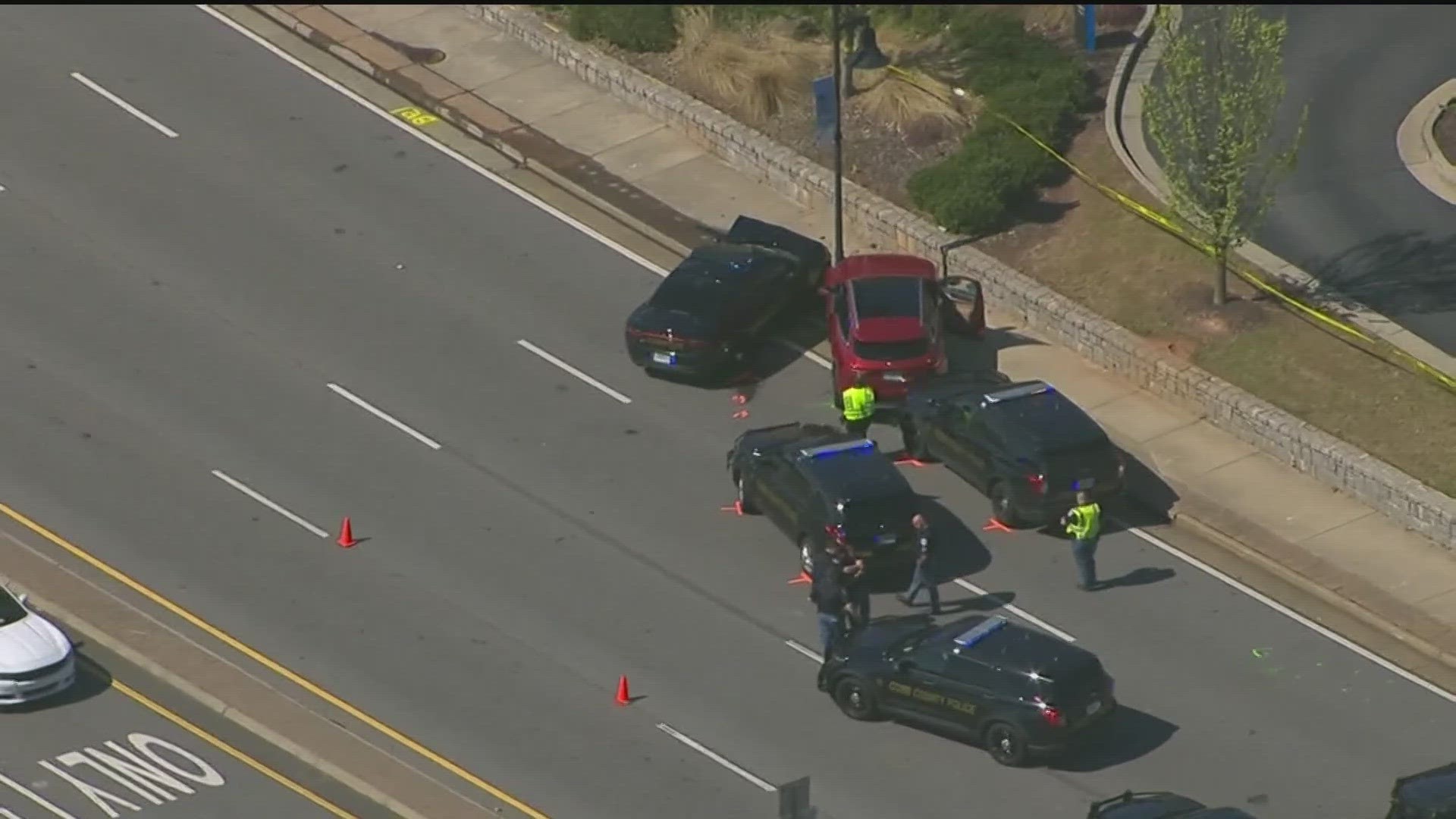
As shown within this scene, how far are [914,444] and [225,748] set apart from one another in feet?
38.3

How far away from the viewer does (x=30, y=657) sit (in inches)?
1580

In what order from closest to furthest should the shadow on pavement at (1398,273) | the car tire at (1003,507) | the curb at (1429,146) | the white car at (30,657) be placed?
the white car at (30,657)
the car tire at (1003,507)
the shadow on pavement at (1398,273)
the curb at (1429,146)

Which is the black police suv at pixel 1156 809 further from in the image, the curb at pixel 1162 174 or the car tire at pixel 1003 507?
the curb at pixel 1162 174

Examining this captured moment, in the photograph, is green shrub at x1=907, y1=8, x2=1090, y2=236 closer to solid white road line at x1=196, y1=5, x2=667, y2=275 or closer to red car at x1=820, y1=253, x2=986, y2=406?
red car at x1=820, y1=253, x2=986, y2=406

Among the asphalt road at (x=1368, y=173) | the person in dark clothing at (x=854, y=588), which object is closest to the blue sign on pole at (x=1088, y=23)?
the asphalt road at (x=1368, y=173)

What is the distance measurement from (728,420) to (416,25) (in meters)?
13.8

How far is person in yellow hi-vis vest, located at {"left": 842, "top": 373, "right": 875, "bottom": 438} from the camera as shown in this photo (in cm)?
4653

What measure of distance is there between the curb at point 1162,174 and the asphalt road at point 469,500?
576 cm

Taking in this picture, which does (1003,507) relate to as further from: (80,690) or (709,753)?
(80,690)

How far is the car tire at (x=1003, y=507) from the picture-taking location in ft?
148

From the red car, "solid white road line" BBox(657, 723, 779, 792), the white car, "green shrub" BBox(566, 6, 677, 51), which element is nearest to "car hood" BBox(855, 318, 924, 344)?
the red car

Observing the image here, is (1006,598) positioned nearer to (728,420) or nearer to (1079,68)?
(728,420)

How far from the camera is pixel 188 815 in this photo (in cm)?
3859

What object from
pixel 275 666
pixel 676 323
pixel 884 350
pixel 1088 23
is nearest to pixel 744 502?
pixel 884 350
